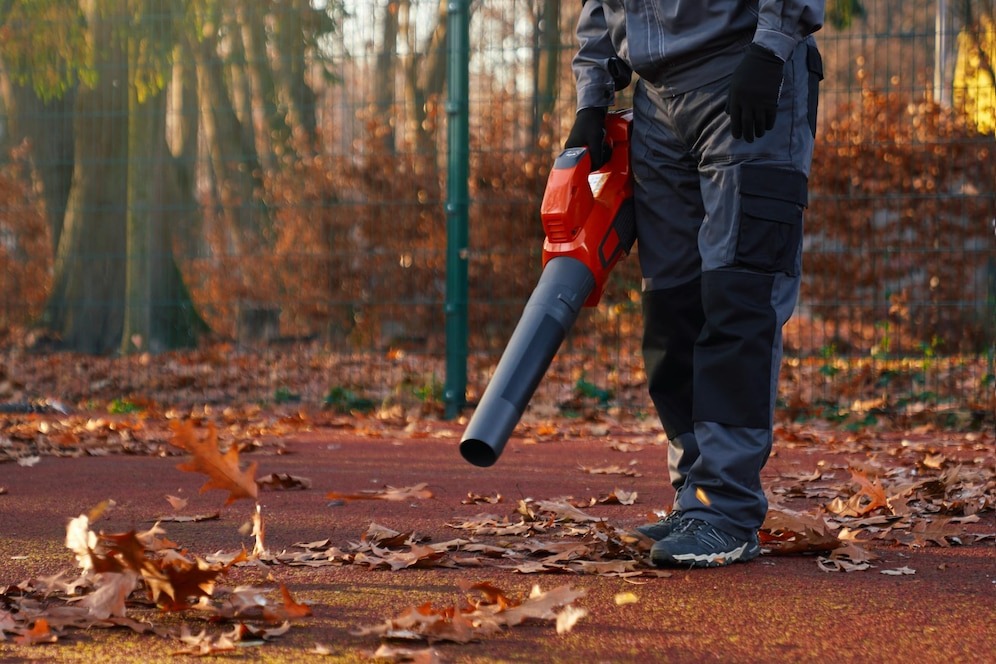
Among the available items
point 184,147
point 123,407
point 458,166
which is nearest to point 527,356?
point 458,166

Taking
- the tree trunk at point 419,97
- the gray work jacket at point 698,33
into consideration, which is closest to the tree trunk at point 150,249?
the tree trunk at point 419,97

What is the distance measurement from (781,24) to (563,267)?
0.80 metres

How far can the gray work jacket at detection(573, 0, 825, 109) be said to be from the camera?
299cm

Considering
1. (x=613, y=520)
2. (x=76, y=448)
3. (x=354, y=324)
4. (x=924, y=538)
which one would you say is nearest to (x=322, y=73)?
(x=354, y=324)

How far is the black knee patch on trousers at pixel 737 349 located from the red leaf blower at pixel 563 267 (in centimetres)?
30

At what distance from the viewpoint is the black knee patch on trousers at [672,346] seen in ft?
10.8

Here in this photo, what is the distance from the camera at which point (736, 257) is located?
303 centimetres

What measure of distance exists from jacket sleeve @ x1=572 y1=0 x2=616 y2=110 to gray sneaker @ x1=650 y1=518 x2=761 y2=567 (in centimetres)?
121

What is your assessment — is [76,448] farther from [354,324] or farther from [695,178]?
[695,178]

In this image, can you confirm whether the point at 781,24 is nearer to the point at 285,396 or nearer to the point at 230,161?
the point at 285,396

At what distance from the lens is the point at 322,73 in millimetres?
7410

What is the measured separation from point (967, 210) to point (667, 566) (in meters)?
4.56

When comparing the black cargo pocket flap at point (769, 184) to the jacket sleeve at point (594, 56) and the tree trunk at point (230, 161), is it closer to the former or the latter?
the jacket sleeve at point (594, 56)

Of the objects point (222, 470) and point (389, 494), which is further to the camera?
point (389, 494)
